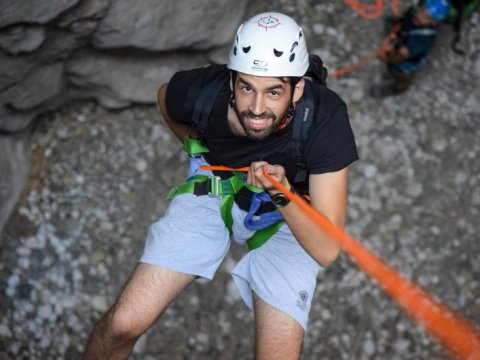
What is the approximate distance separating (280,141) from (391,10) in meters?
4.14

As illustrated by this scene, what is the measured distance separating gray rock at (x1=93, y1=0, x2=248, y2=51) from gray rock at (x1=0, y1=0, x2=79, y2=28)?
634 millimetres

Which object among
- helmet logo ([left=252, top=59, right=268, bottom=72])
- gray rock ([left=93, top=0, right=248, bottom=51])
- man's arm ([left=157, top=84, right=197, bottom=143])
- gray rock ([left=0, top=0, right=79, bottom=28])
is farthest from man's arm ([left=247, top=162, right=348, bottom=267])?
gray rock ([left=93, top=0, right=248, bottom=51])

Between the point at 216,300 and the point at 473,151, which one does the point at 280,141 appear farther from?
the point at 473,151

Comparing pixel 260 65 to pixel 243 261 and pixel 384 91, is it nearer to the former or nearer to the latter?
pixel 243 261

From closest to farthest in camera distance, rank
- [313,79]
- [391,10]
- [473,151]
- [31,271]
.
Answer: [313,79] → [31,271] → [473,151] → [391,10]

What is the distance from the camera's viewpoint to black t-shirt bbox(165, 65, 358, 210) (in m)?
3.89

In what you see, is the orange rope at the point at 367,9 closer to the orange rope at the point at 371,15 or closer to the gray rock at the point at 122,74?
the orange rope at the point at 371,15

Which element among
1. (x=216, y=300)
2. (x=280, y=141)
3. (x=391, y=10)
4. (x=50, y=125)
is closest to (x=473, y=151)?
(x=391, y=10)

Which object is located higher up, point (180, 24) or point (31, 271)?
point (180, 24)

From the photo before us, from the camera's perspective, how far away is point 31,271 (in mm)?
6051

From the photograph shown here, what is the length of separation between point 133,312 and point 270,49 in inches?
72.6

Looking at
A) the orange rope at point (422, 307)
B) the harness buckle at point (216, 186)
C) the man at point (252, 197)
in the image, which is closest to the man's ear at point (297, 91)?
the man at point (252, 197)

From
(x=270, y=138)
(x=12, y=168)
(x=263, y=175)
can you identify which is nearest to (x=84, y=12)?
(x=12, y=168)

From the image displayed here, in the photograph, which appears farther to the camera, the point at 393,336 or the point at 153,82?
the point at 153,82
